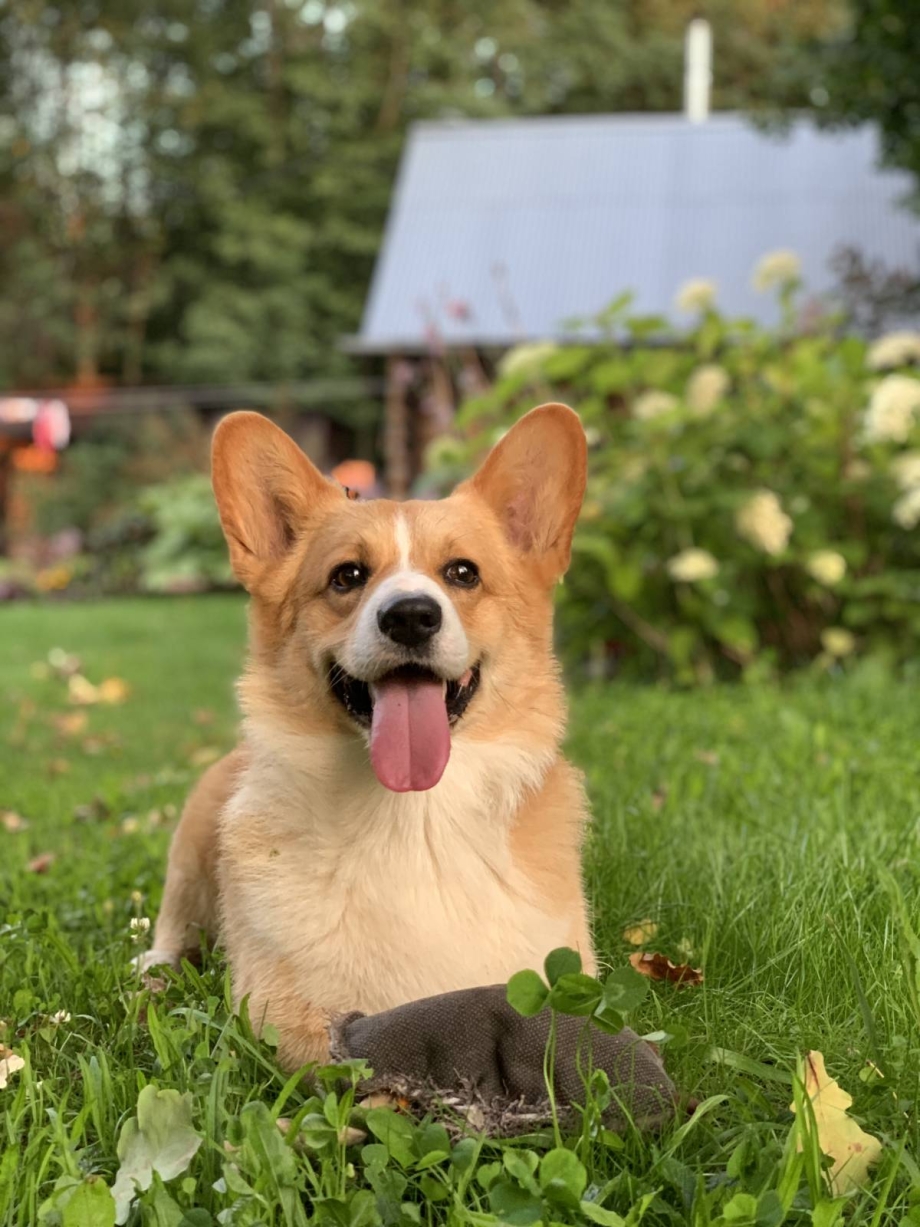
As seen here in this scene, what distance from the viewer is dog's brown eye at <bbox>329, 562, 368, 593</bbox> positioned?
2.37 meters

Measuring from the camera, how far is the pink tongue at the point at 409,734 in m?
2.14

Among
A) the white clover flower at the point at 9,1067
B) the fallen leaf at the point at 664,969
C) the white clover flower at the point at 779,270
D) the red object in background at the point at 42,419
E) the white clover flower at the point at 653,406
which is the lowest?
the red object in background at the point at 42,419

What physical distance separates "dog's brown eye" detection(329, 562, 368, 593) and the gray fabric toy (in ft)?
2.55

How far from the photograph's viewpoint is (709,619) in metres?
6.09

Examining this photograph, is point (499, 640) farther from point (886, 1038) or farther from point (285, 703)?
point (886, 1038)

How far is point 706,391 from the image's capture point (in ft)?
19.7

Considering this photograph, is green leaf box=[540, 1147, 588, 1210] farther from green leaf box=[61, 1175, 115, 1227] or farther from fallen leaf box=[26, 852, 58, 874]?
fallen leaf box=[26, 852, 58, 874]

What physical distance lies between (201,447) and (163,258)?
1056 cm

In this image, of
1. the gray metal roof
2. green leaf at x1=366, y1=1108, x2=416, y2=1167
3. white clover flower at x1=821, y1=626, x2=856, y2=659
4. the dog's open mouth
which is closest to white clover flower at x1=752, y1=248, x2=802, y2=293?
white clover flower at x1=821, y1=626, x2=856, y2=659

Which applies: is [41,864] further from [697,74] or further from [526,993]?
[697,74]

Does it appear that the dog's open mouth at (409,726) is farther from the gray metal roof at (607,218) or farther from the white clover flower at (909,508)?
the gray metal roof at (607,218)

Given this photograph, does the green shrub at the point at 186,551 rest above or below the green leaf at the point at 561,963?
below

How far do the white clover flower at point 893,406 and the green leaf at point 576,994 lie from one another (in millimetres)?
4161

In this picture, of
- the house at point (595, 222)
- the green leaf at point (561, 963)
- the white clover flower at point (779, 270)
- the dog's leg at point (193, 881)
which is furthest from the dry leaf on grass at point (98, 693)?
the green leaf at point (561, 963)
